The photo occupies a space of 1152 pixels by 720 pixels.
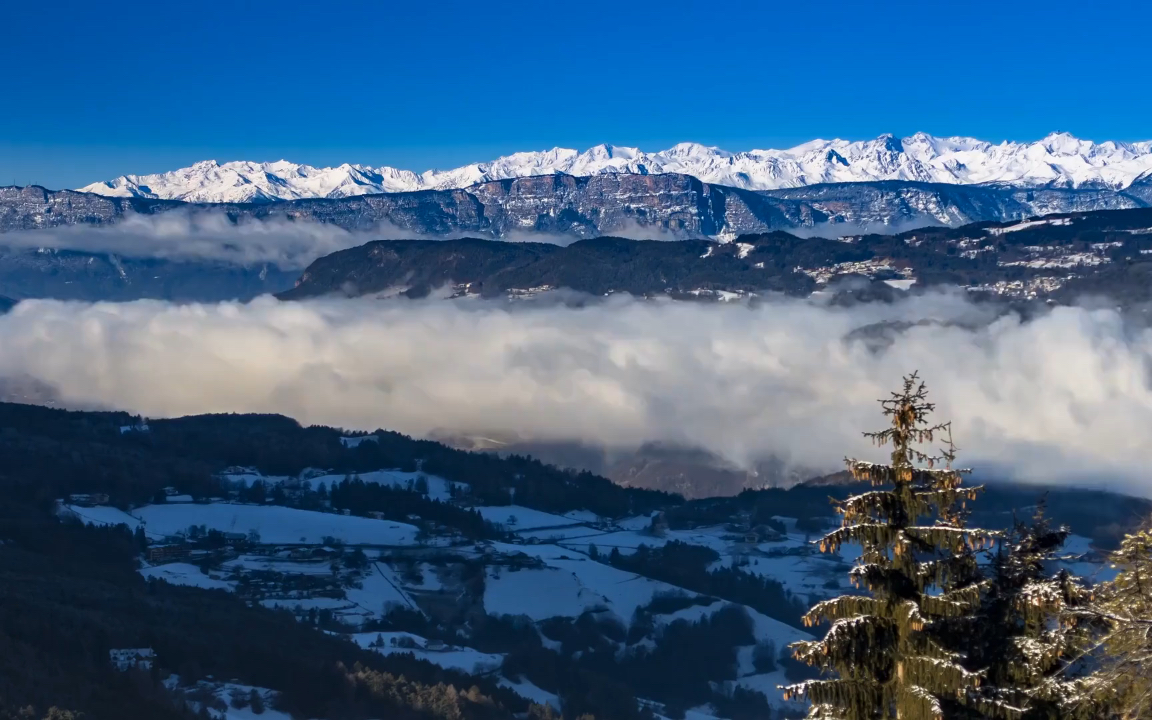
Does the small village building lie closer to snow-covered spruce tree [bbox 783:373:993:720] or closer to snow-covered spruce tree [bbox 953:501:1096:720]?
snow-covered spruce tree [bbox 953:501:1096:720]

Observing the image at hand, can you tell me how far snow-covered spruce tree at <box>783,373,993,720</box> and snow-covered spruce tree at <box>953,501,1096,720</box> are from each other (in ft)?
5.50

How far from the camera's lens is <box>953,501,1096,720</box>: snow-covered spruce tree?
29.7 m

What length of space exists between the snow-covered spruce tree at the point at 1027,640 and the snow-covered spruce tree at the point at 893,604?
168cm

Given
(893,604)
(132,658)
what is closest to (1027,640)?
(893,604)

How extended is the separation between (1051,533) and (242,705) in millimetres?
131500

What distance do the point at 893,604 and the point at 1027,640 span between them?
4041mm

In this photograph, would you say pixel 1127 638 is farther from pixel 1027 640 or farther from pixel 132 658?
pixel 132 658

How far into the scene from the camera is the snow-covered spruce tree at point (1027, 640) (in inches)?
1170

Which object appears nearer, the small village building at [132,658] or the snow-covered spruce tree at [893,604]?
the snow-covered spruce tree at [893,604]

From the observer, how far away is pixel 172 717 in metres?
136

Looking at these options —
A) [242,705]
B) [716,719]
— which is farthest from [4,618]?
[716,719]

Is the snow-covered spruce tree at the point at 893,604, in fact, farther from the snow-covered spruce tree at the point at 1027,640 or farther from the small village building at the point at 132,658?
the small village building at the point at 132,658

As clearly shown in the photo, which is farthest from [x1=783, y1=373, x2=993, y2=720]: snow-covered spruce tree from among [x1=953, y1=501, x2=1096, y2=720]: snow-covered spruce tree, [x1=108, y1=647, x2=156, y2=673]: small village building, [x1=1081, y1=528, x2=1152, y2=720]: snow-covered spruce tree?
[x1=108, y1=647, x2=156, y2=673]: small village building

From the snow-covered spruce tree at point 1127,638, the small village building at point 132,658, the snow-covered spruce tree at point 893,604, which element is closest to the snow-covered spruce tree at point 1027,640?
the snow-covered spruce tree at point 1127,638
